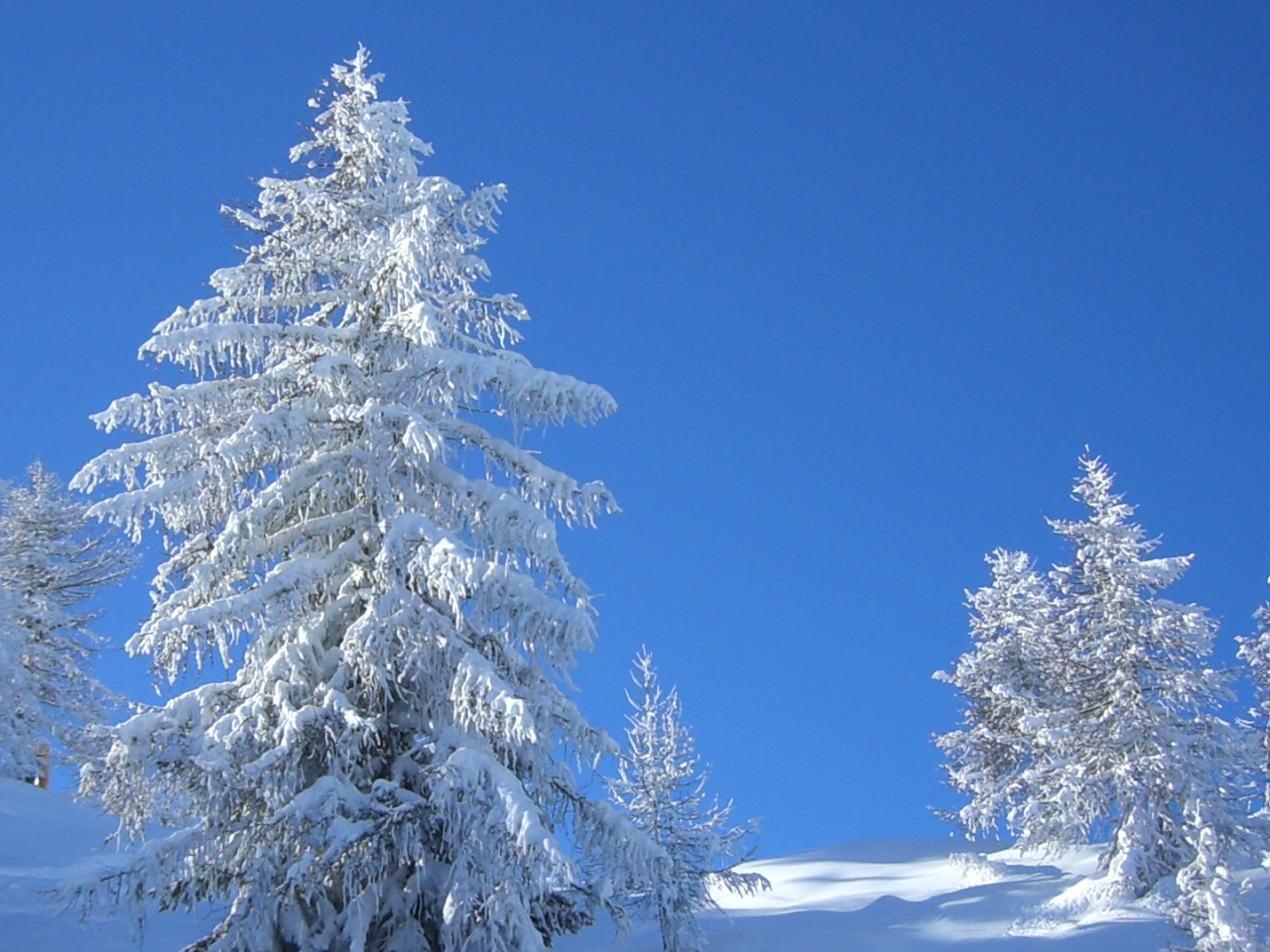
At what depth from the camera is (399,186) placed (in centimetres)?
1222

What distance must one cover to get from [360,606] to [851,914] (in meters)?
18.8

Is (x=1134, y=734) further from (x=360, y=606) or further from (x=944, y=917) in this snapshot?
(x=360, y=606)

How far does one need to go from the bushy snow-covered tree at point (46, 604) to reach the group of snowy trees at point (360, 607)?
20297 mm

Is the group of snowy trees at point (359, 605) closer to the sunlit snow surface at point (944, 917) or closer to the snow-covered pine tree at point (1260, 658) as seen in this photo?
the sunlit snow surface at point (944, 917)

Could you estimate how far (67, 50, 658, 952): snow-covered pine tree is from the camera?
30.2 ft

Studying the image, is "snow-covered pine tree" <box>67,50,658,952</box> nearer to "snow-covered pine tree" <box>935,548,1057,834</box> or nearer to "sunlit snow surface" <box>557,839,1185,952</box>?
"sunlit snow surface" <box>557,839,1185,952</box>

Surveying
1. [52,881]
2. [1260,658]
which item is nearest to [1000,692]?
[1260,658]

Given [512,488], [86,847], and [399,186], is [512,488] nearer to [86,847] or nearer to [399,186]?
[399,186]

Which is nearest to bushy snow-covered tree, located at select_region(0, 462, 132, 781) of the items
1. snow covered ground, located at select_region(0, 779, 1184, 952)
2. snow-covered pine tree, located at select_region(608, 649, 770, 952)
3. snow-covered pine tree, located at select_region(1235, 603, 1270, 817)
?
snow covered ground, located at select_region(0, 779, 1184, 952)

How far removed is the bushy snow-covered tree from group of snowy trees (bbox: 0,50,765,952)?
2030 cm

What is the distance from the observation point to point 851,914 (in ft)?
81.5

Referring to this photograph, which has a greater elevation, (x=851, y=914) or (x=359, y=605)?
(x=359, y=605)

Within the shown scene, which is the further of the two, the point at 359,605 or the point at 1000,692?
the point at 1000,692

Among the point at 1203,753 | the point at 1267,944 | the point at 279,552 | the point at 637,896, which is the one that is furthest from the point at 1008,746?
the point at 279,552
